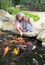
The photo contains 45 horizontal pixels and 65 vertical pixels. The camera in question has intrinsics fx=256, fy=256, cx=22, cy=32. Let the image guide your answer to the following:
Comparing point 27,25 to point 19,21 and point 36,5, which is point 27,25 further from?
point 36,5

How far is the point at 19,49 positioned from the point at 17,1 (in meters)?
11.3

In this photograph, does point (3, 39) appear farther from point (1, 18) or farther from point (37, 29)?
point (1, 18)

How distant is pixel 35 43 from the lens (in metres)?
10.3


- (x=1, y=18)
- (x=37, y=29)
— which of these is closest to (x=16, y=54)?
(x=37, y=29)

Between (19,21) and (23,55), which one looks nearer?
(23,55)

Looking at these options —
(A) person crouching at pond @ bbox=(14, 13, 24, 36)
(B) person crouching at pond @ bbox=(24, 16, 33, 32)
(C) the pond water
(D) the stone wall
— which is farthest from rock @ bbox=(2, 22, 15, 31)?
(D) the stone wall

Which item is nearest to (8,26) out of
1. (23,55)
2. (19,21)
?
(19,21)

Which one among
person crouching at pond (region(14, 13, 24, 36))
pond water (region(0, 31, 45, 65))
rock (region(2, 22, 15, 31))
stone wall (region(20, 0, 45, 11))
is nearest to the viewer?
pond water (region(0, 31, 45, 65))

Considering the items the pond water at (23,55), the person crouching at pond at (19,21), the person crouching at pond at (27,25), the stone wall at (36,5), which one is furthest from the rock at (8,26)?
the stone wall at (36,5)

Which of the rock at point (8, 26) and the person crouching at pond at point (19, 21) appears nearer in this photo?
the person crouching at pond at point (19, 21)

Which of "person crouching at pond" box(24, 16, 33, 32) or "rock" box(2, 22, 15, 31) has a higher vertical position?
"person crouching at pond" box(24, 16, 33, 32)

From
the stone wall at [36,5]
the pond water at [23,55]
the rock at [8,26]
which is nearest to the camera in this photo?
the pond water at [23,55]

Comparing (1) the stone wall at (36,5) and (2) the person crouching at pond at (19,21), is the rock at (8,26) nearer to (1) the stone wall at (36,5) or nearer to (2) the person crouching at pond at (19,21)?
(2) the person crouching at pond at (19,21)

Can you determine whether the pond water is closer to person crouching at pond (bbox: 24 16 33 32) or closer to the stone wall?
person crouching at pond (bbox: 24 16 33 32)
